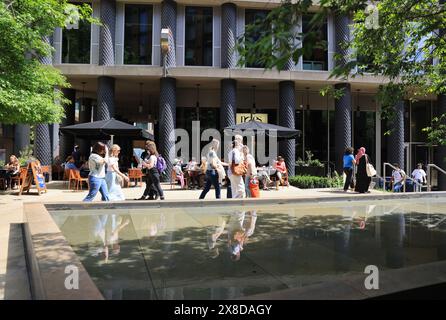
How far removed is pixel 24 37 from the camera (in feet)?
28.8

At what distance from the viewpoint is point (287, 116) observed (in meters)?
19.4

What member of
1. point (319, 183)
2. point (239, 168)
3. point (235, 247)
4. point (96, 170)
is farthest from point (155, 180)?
point (319, 183)

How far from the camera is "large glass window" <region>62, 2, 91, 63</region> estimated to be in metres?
19.0

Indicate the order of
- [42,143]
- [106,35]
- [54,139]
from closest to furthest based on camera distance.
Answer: [42,143] < [106,35] < [54,139]

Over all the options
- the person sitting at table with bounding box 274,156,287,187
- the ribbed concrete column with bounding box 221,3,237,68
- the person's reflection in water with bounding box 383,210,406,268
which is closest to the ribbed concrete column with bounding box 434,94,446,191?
the person sitting at table with bounding box 274,156,287,187

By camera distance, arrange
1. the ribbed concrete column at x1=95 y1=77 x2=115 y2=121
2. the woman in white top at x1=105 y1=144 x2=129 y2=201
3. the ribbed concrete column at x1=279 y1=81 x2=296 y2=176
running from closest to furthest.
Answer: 1. the woman in white top at x1=105 y1=144 x2=129 y2=201
2. the ribbed concrete column at x1=95 y1=77 x2=115 y2=121
3. the ribbed concrete column at x1=279 y1=81 x2=296 y2=176

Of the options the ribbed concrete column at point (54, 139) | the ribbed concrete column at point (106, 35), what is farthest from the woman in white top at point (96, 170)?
the ribbed concrete column at point (54, 139)

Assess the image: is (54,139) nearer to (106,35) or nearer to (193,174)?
(106,35)

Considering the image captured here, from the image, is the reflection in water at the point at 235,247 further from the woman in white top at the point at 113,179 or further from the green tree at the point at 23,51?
the green tree at the point at 23,51

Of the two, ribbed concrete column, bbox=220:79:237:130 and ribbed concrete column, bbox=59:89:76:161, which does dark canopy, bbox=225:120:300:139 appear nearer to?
ribbed concrete column, bbox=220:79:237:130

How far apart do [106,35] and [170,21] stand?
3.13 meters

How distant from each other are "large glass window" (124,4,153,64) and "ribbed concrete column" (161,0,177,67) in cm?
100

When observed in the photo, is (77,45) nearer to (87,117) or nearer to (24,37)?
(87,117)
